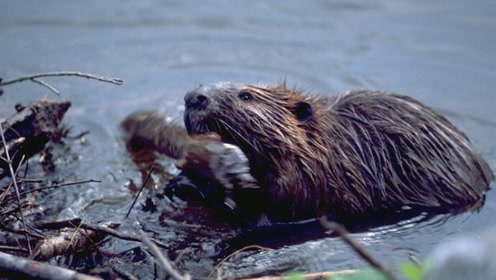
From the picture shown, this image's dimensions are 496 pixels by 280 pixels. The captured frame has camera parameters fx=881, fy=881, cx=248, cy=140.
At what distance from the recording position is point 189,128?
3.78m

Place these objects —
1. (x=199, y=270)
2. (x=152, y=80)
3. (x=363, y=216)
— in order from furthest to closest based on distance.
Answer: (x=152, y=80) → (x=363, y=216) → (x=199, y=270)

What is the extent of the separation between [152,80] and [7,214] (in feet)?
10.4

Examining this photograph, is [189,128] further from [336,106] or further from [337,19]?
[337,19]

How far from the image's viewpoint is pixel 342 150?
4.15 meters

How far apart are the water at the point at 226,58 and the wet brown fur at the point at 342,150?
0.55 ft

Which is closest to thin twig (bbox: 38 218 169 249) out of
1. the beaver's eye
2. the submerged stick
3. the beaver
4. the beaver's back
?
the submerged stick

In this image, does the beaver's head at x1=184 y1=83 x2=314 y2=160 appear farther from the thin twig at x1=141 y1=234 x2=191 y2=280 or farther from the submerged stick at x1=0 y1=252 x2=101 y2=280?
the thin twig at x1=141 y1=234 x2=191 y2=280

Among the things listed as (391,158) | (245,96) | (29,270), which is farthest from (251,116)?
(29,270)

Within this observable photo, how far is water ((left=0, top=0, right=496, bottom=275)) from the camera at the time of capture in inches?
191

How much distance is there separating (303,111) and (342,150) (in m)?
0.29

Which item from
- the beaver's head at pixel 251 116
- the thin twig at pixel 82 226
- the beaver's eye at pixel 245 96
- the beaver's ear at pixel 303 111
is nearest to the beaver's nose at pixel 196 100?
the beaver's head at pixel 251 116

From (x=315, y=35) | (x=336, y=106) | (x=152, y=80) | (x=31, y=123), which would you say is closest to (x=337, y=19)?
(x=315, y=35)

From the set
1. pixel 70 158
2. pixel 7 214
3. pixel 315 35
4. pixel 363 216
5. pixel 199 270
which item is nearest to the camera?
pixel 7 214

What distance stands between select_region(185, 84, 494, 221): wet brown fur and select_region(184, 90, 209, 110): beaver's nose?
0.01m
